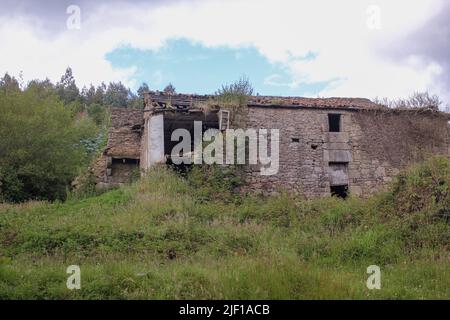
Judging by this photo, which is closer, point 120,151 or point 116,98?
point 120,151

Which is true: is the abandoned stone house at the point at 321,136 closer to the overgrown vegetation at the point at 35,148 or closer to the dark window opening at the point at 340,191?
the dark window opening at the point at 340,191

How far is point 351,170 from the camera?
48.8ft

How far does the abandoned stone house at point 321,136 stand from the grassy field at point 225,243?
1.50 m

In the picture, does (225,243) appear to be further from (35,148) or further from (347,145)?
(35,148)

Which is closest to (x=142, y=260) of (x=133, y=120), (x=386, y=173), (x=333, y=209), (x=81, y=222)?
(x=81, y=222)

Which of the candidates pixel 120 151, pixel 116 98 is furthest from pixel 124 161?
pixel 116 98

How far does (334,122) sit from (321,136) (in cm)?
105

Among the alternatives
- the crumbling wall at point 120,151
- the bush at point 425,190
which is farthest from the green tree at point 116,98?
the bush at point 425,190

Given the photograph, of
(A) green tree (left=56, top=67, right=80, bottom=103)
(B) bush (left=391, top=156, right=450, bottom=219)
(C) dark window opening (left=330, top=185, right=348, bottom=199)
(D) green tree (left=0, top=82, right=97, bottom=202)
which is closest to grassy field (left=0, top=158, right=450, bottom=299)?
(B) bush (left=391, top=156, right=450, bottom=219)

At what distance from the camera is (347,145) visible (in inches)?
592

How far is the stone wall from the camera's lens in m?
14.4

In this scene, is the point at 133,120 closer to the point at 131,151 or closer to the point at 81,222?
the point at 131,151

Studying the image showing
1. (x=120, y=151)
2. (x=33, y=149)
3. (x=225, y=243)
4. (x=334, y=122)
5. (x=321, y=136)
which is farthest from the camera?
(x=120, y=151)

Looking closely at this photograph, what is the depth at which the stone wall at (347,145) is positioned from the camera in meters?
14.4
